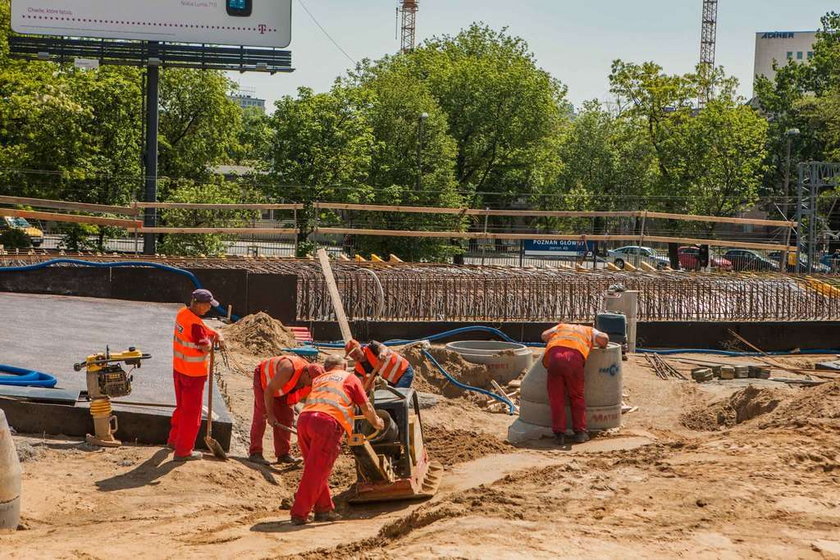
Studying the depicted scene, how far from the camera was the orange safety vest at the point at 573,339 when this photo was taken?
1316cm

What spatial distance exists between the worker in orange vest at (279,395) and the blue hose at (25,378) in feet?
7.53

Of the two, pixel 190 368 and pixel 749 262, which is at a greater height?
pixel 749 262

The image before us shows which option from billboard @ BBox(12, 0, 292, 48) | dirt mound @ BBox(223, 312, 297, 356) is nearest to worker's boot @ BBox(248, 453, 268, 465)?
dirt mound @ BBox(223, 312, 297, 356)

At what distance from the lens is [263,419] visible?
11.2 metres

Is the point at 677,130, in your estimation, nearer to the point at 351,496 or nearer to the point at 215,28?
the point at 215,28

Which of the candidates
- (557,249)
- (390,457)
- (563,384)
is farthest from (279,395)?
(557,249)

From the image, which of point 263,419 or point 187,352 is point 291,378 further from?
point 187,352

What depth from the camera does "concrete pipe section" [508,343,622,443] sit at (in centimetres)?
1366

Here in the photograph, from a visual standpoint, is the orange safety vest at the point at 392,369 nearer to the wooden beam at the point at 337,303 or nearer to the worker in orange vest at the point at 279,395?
the worker in orange vest at the point at 279,395

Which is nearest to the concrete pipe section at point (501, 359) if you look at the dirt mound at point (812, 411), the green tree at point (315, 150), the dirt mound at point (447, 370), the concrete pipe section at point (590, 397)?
the dirt mound at point (447, 370)

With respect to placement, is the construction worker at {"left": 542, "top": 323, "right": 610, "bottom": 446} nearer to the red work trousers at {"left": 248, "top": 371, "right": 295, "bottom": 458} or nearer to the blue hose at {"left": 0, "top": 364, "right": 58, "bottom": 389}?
the red work trousers at {"left": 248, "top": 371, "right": 295, "bottom": 458}

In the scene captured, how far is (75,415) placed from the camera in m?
10.8

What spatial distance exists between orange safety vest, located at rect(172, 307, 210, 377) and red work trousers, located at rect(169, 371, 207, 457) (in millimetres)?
65

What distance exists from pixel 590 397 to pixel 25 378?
22.8 feet
